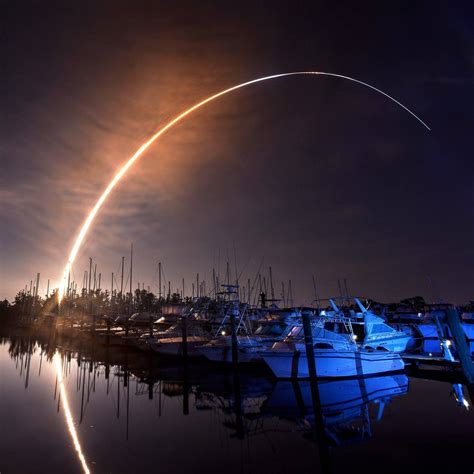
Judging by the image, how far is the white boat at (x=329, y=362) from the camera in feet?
70.1

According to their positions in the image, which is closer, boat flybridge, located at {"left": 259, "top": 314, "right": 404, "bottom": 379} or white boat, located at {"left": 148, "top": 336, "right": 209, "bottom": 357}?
boat flybridge, located at {"left": 259, "top": 314, "right": 404, "bottom": 379}

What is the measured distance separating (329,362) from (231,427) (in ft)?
31.8

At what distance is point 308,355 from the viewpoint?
68.6 ft

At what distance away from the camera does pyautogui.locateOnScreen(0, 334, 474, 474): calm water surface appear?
33.8ft

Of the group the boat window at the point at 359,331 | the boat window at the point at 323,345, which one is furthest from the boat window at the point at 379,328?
the boat window at the point at 323,345

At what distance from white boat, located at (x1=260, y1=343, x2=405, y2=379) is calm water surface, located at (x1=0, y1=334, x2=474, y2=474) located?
0.73 meters

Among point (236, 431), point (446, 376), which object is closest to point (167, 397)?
point (236, 431)

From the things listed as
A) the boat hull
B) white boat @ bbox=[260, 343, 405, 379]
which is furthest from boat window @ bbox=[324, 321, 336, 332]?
the boat hull

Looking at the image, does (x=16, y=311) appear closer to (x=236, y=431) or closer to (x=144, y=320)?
(x=144, y=320)

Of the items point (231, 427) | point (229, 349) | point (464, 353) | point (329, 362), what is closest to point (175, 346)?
point (229, 349)

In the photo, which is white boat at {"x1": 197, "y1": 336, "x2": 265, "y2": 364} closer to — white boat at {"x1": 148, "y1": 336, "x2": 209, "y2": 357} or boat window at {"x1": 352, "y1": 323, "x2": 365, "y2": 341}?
white boat at {"x1": 148, "y1": 336, "x2": 209, "y2": 357}

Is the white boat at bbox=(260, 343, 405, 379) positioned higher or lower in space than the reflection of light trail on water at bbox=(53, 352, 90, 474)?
higher

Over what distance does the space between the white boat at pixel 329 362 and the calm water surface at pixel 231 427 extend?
73cm

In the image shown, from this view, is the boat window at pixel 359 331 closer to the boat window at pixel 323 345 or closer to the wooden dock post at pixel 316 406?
the boat window at pixel 323 345
